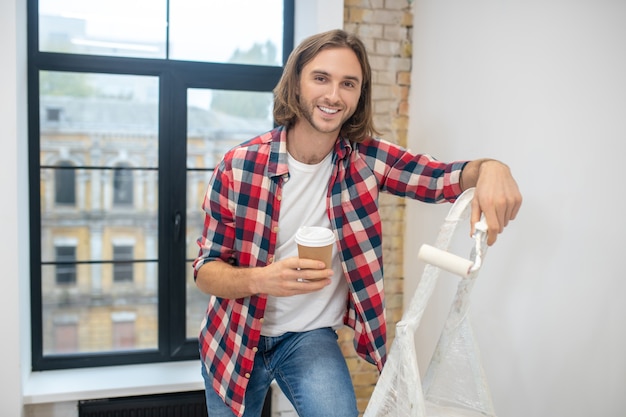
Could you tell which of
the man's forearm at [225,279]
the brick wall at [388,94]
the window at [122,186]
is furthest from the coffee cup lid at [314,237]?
the window at [122,186]

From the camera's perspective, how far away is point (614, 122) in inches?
60.0

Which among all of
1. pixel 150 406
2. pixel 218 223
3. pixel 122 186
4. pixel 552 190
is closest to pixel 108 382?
pixel 150 406

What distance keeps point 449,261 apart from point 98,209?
2118 millimetres

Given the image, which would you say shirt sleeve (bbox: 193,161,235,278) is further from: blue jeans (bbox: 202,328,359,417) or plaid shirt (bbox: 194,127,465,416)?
blue jeans (bbox: 202,328,359,417)

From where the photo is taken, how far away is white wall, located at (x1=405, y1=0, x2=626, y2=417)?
1.55m

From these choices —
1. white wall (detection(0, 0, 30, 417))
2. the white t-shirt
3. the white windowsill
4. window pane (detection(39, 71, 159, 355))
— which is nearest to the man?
the white t-shirt

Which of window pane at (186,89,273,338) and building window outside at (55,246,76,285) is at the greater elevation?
window pane at (186,89,273,338)

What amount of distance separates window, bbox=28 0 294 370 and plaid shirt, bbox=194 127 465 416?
3.51 ft

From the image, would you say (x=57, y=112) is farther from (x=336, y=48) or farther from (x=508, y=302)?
(x=508, y=302)

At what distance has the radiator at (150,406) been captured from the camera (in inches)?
102

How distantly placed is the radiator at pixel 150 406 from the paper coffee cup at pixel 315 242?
1.56 metres

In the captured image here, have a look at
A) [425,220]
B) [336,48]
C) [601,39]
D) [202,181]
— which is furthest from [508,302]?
[202,181]

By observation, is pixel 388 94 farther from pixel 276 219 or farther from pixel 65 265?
pixel 65 265

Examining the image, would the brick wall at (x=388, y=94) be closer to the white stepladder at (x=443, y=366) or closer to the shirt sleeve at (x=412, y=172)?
the shirt sleeve at (x=412, y=172)
